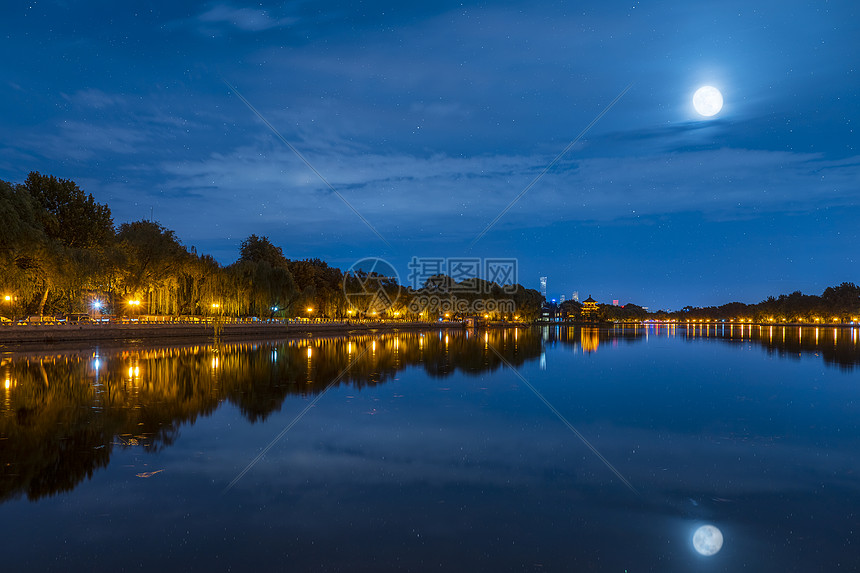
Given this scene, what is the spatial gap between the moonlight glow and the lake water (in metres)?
0.09

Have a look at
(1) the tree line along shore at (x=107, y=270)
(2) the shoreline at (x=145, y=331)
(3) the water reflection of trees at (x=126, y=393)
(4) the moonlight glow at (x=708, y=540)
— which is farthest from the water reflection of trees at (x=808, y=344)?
(1) the tree line along shore at (x=107, y=270)

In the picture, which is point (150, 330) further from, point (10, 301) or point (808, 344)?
point (808, 344)

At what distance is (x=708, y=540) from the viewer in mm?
5664

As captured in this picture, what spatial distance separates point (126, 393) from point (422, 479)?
10.6m

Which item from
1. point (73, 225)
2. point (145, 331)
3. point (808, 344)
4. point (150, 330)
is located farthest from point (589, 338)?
point (73, 225)

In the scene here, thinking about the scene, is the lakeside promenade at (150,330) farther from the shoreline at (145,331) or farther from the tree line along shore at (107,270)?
the tree line along shore at (107,270)

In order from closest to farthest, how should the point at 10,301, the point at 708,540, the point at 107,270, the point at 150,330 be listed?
the point at 708,540 < the point at 150,330 < the point at 10,301 < the point at 107,270

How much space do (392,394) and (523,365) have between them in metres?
11.4

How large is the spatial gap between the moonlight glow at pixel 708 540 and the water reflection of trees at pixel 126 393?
745 centimetres

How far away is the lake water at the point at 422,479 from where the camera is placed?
17.6 feet

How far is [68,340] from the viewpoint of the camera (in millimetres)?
34500

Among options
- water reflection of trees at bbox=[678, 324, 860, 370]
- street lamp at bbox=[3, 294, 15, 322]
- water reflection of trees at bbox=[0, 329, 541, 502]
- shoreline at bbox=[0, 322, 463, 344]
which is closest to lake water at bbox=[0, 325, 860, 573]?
water reflection of trees at bbox=[0, 329, 541, 502]

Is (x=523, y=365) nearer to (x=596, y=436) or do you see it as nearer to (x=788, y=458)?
(x=596, y=436)

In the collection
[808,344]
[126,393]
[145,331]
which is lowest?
[808,344]
